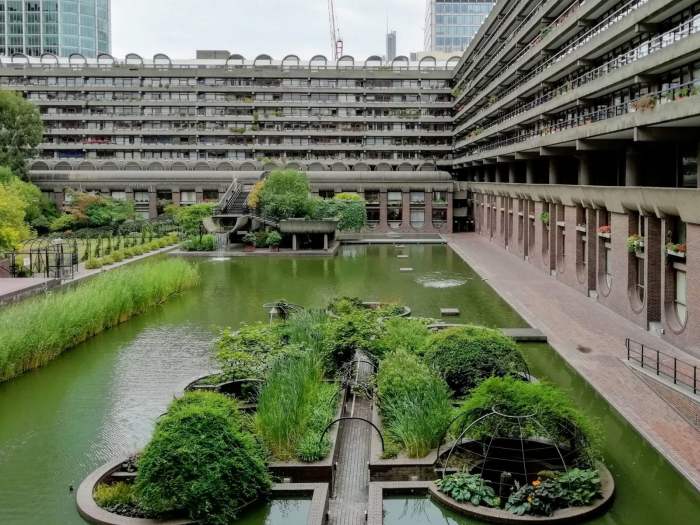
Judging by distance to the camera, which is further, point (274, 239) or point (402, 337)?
point (274, 239)

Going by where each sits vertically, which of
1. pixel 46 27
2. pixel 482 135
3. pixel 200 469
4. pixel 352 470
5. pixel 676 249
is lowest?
pixel 352 470

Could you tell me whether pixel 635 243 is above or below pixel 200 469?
above

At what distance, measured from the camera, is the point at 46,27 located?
6969 inches

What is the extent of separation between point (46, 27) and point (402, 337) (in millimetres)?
178233

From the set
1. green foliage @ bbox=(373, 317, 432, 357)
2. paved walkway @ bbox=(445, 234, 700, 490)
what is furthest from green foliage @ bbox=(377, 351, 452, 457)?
paved walkway @ bbox=(445, 234, 700, 490)

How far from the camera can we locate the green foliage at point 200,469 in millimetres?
12914

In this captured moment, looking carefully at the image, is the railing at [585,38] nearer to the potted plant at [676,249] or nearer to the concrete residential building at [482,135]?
the concrete residential building at [482,135]

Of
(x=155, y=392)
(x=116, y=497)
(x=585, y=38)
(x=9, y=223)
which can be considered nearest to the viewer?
Result: (x=116, y=497)

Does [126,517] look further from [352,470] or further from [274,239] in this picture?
[274,239]

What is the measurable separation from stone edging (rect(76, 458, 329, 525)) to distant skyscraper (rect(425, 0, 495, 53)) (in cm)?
17734

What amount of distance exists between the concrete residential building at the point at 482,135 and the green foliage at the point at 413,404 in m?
10.6

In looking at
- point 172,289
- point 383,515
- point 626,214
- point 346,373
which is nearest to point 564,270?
point 626,214

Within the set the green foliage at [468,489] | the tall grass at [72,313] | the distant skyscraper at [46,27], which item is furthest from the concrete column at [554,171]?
the distant skyscraper at [46,27]

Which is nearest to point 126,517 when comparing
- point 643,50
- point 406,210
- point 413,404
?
point 413,404
